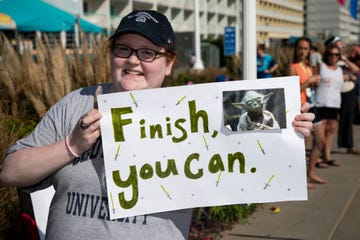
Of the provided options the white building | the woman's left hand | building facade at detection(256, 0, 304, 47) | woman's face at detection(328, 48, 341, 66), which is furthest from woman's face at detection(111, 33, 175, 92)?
the white building

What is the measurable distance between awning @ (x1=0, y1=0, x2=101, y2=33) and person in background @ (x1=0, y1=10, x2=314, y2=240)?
1279 cm

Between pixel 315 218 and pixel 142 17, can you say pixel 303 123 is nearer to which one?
pixel 142 17

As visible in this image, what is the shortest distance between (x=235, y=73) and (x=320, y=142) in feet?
23.6

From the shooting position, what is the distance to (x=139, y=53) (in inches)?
68.6

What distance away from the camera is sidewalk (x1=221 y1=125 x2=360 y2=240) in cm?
399

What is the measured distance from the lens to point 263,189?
6.14 feet

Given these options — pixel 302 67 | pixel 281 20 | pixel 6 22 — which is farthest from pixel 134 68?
pixel 281 20

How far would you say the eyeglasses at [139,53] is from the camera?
1743 millimetres

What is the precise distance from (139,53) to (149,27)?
0.10m

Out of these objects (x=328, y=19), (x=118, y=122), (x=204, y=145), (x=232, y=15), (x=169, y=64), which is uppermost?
(x=232, y=15)

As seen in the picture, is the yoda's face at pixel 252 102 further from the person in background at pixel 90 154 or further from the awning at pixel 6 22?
the awning at pixel 6 22

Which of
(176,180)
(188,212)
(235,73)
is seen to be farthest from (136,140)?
(235,73)

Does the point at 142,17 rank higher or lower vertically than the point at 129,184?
higher

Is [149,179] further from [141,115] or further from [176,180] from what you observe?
[141,115]
